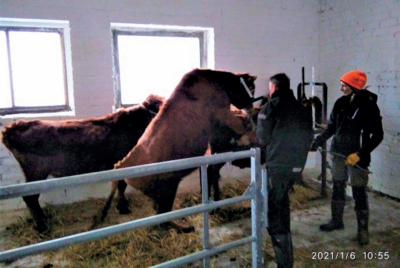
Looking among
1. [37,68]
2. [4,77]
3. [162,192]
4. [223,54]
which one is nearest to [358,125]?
[162,192]

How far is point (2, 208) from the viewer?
4.35 meters

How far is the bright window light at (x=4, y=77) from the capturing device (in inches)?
170

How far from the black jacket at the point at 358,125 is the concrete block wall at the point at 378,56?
1557mm

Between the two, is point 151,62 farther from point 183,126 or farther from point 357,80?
point 357,80

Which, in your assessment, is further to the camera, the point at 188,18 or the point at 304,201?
the point at 188,18

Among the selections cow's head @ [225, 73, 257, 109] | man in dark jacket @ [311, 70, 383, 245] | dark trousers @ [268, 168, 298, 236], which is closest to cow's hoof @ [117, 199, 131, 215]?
cow's head @ [225, 73, 257, 109]

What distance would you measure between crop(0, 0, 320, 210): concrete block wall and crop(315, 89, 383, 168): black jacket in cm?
231

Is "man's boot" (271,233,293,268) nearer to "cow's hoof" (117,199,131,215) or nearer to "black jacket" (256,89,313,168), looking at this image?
"black jacket" (256,89,313,168)

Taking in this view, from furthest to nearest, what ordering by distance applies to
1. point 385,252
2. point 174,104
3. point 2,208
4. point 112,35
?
point 112,35
point 2,208
point 174,104
point 385,252

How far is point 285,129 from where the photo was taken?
2.66 metres

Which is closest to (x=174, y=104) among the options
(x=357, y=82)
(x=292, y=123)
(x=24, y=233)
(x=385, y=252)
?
(x=292, y=123)

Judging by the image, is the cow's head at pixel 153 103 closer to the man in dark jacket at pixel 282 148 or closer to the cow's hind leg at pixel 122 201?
the cow's hind leg at pixel 122 201

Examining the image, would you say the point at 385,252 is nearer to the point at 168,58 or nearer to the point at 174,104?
the point at 174,104

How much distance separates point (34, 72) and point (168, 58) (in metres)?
1.96
